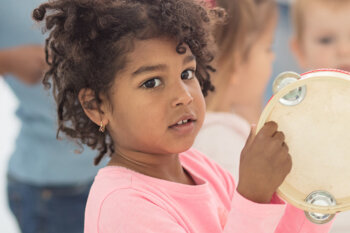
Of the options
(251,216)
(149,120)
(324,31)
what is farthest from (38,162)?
(324,31)

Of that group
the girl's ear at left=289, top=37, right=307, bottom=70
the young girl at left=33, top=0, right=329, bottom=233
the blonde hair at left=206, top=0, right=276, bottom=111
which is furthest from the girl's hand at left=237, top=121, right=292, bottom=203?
the girl's ear at left=289, top=37, right=307, bottom=70

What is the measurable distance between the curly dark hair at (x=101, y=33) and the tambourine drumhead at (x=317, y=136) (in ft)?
0.68

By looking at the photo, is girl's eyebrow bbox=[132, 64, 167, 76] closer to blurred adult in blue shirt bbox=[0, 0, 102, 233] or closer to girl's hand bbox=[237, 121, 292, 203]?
girl's hand bbox=[237, 121, 292, 203]

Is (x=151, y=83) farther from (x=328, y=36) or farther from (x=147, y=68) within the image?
(x=328, y=36)

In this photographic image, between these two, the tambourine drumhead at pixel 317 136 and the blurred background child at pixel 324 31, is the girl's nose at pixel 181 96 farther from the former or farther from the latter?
the blurred background child at pixel 324 31

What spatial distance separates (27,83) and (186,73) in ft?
1.98

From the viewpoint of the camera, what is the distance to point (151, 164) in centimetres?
86

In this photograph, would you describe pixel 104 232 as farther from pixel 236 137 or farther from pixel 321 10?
pixel 321 10

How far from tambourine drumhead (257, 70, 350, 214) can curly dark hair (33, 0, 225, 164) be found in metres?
0.21

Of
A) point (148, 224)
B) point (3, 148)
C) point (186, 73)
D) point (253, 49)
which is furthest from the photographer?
point (3, 148)

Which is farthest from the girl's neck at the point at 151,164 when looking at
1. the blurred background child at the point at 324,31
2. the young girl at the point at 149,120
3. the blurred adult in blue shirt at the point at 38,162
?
the blurred background child at the point at 324,31

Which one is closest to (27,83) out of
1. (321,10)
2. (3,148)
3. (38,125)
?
(38,125)

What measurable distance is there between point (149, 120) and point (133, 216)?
0.51 ft

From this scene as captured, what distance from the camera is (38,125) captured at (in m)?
1.37
